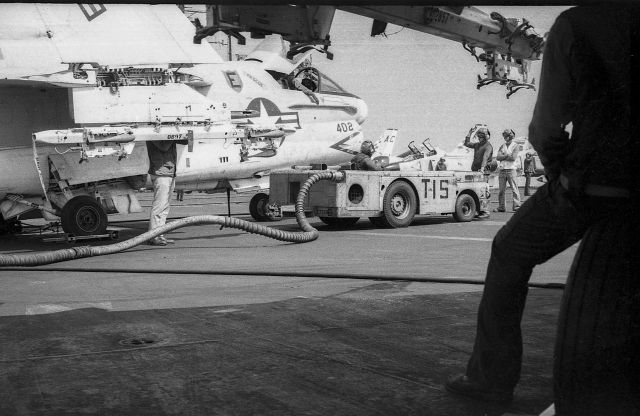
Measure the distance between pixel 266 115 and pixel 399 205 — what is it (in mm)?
3050

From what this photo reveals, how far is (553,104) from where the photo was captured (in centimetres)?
278

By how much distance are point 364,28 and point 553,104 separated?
2789mm

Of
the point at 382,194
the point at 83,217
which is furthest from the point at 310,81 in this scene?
the point at 83,217

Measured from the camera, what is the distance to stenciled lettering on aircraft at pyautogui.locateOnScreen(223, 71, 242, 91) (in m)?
14.7

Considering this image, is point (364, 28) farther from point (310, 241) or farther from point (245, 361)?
point (310, 241)

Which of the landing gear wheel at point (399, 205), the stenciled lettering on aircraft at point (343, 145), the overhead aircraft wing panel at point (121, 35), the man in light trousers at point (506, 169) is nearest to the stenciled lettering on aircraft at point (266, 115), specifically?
the stenciled lettering on aircraft at point (343, 145)

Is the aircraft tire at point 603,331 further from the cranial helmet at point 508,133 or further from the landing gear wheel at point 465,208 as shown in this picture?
the cranial helmet at point 508,133

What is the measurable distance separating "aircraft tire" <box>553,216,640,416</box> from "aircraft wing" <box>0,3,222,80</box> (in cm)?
755

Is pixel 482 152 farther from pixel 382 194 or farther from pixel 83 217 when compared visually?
pixel 83 217

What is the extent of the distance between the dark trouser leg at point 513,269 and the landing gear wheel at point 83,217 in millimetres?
9701

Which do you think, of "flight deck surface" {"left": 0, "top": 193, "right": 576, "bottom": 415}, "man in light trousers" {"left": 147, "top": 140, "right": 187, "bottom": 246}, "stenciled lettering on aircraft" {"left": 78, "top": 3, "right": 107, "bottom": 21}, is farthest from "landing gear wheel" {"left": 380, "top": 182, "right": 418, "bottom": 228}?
"stenciled lettering on aircraft" {"left": 78, "top": 3, "right": 107, "bottom": 21}

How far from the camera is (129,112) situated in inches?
484

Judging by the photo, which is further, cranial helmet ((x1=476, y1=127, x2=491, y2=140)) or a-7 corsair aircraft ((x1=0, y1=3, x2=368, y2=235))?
cranial helmet ((x1=476, y1=127, x2=491, y2=140))

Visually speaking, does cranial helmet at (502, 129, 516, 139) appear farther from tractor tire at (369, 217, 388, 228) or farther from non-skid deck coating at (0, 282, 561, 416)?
non-skid deck coating at (0, 282, 561, 416)
